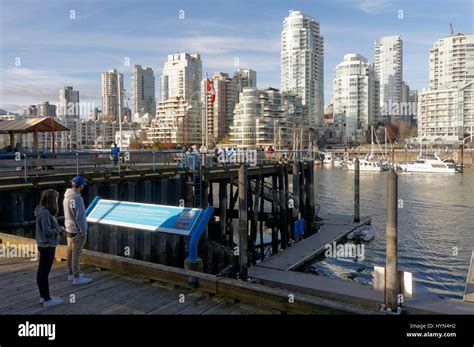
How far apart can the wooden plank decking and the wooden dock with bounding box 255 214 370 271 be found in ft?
41.8

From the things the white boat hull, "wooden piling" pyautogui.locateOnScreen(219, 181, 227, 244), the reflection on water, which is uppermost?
"wooden piling" pyautogui.locateOnScreen(219, 181, 227, 244)

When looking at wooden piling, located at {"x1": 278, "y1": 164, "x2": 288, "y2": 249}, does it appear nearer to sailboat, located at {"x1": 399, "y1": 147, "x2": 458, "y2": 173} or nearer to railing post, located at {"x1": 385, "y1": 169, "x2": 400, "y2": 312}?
railing post, located at {"x1": 385, "y1": 169, "x2": 400, "y2": 312}

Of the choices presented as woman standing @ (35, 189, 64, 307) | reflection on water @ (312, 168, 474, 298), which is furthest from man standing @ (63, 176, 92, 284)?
reflection on water @ (312, 168, 474, 298)

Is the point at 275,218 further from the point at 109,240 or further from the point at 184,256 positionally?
the point at 109,240

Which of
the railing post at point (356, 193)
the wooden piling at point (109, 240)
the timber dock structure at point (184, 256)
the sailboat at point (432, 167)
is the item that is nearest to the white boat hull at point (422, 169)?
the sailboat at point (432, 167)

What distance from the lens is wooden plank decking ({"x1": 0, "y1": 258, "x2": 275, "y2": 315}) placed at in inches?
271

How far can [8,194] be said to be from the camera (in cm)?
→ 1376

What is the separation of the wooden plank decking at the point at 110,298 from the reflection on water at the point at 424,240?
14.9 metres

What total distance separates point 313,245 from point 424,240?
9.95 m

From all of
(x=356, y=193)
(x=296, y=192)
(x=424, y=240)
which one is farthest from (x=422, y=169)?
(x=296, y=192)

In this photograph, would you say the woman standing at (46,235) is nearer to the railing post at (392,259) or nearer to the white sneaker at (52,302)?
the white sneaker at (52,302)
